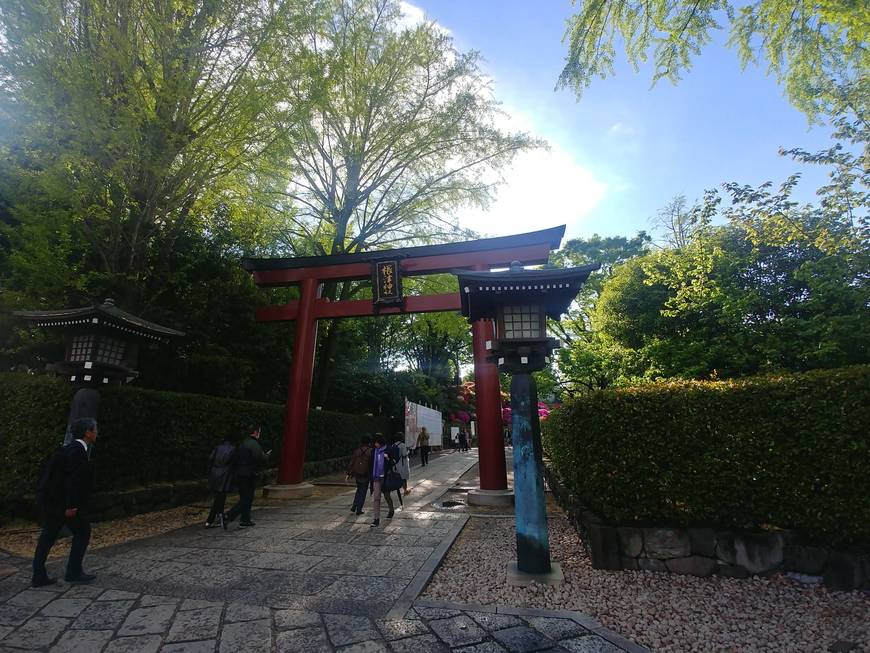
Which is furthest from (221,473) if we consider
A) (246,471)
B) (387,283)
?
(387,283)

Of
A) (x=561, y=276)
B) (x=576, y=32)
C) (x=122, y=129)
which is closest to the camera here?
(x=561, y=276)

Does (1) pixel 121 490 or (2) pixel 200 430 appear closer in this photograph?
(1) pixel 121 490

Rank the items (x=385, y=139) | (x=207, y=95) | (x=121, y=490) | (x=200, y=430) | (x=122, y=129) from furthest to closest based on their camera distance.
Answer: (x=385, y=139), (x=200, y=430), (x=207, y=95), (x=121, y=490), (x=122, y=129)

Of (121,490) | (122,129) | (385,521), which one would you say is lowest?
(385,521)

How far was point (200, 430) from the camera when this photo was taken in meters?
10.1

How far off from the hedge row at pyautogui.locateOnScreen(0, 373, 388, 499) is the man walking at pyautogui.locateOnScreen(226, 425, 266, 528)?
0.39 meters

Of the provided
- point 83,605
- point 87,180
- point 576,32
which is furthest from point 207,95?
point 83,605

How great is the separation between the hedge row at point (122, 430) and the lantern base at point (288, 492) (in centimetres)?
170

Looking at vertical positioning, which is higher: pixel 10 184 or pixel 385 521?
pixel 10 184

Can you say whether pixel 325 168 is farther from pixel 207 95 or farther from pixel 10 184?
A: pixel 10 184

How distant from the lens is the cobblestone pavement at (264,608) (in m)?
3.19

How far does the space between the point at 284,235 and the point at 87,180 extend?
331 inches

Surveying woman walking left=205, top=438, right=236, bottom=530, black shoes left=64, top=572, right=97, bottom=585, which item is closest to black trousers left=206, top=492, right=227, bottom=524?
woman walking left=205, top=438, right=236, bottom=530

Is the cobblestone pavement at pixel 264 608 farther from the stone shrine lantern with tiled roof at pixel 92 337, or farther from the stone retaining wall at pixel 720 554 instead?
the stone shrine lantern with tiled roof at pixel 92 337
